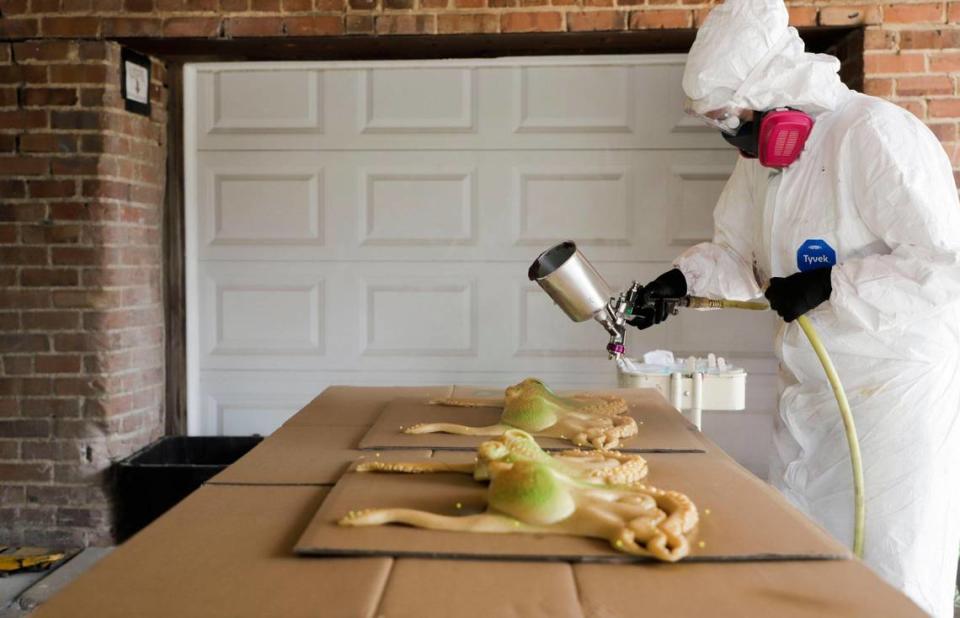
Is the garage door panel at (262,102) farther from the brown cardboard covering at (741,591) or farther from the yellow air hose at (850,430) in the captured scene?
the brown cardboard covering at (741,591)

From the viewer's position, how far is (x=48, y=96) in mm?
3045

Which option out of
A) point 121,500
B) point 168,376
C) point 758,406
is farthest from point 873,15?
point 121,500

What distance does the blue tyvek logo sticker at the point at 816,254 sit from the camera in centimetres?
202

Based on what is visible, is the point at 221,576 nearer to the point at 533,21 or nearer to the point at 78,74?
the point at 533,21

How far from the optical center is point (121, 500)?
10.4 ft

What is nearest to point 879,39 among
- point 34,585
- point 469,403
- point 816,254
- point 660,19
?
point 660,19

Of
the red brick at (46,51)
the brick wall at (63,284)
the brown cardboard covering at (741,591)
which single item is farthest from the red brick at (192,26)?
the brown cardboard covering at (741,591)

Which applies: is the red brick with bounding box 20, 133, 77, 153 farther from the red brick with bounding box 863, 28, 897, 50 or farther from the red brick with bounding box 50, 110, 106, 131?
the red brick with bounding box 863, 28, 897, 50

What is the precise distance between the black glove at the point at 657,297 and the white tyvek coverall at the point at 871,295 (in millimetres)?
284

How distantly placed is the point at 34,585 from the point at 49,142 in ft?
4.88

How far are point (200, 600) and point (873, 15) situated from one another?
272 cm

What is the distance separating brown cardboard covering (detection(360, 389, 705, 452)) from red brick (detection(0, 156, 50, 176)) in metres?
1.75

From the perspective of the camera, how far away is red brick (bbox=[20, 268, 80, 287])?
10.1 ft

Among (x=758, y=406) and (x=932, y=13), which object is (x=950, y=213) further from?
(x=758, y=406)
